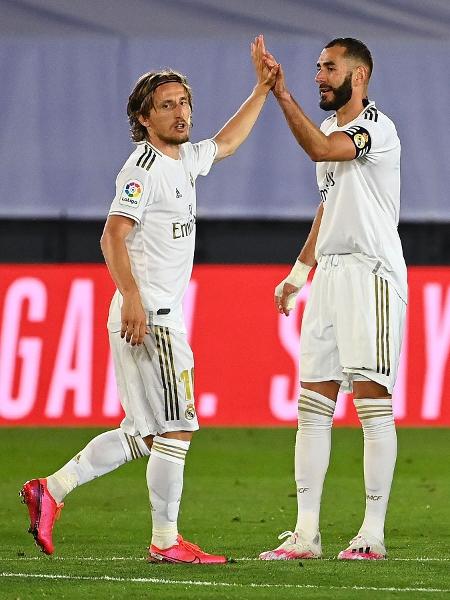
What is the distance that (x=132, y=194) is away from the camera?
17.5 feet

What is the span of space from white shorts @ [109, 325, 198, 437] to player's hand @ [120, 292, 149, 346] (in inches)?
5.6

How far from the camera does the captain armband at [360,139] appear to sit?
5.60 meters

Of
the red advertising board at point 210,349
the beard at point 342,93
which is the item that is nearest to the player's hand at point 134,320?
the beard at point 342,93

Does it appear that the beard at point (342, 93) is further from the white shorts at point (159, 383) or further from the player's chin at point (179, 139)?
the white shorts at point (159, 383)

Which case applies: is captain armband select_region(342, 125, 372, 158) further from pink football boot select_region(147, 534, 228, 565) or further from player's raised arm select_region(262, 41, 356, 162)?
pink football boot select_region(147, 534, 228, 565)

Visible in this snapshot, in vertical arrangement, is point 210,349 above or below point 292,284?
below

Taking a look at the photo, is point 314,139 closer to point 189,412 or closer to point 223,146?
point 223,146

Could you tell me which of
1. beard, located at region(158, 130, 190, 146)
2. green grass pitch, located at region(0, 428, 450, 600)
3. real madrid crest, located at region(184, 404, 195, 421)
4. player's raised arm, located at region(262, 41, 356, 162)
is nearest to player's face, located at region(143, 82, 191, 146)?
beard, located at region(158, 130, 190, 146)

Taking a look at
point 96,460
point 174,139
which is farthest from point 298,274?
point 96,460

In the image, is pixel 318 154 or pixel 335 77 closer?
pixel 318 154

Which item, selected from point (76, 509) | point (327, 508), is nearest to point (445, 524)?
point (327, 508)

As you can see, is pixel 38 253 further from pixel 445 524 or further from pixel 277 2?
pixel 445 524

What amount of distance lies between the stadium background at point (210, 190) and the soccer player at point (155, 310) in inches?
172

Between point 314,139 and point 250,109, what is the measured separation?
1.66 ft
